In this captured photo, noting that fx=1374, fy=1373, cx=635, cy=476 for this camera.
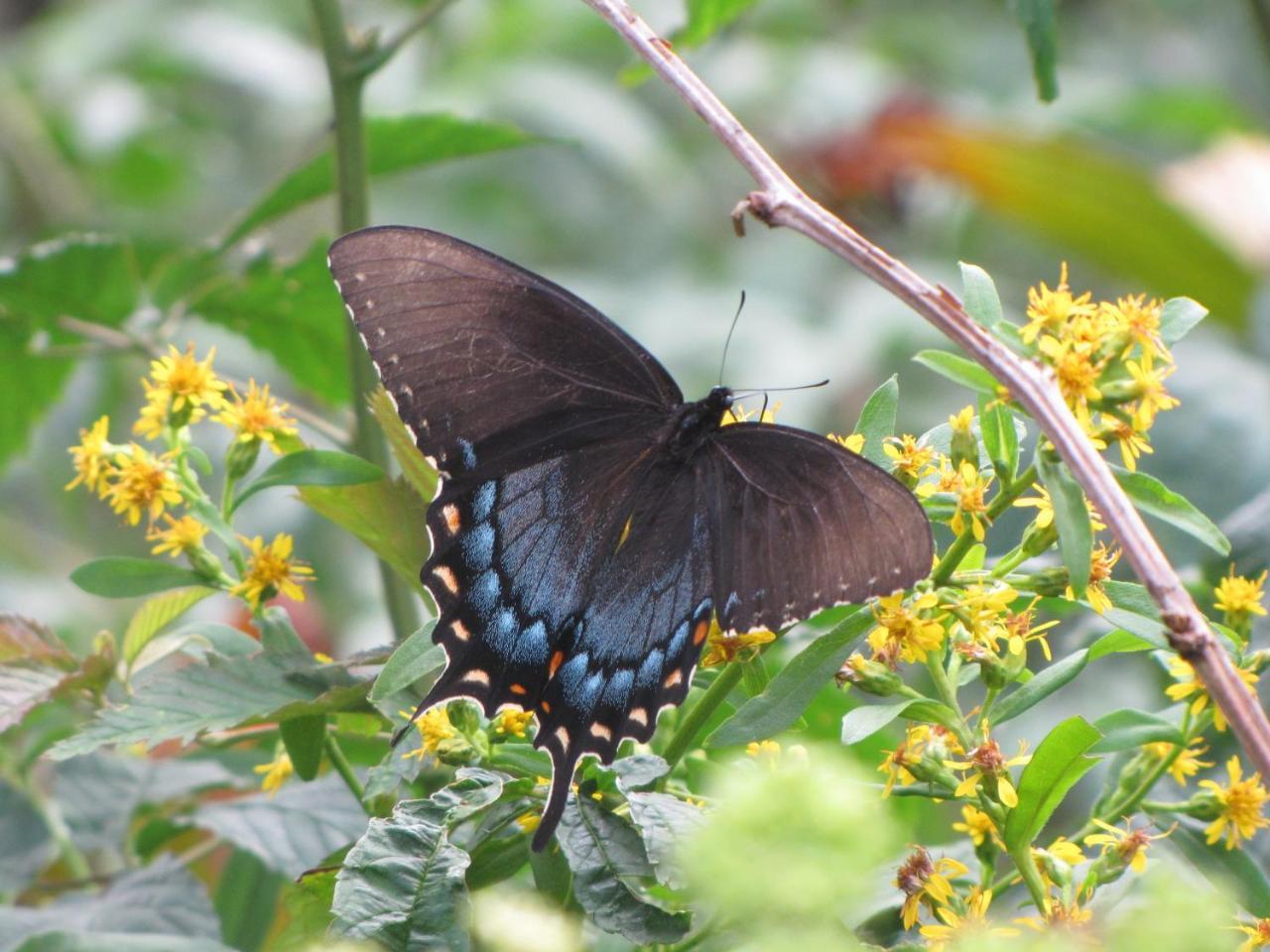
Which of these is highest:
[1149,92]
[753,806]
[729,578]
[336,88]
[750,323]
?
[1149,92]

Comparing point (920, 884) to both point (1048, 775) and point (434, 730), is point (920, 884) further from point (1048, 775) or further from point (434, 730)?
point (434, 730)

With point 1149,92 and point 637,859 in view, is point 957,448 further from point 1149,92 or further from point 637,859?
point 1149,92

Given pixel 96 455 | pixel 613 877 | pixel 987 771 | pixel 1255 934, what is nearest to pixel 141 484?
pixel 96 455

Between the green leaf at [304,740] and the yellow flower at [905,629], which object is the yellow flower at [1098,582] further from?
the green leaf at [304,740]

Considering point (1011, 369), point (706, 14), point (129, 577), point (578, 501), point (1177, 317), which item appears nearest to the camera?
point (1011, 369)

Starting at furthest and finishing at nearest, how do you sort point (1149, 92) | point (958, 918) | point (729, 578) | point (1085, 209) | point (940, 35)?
1. point (940, 35)
2. point (1149, 92)
3. point (1085, 209)
4. point (729, 578)
5. point (958, 918)

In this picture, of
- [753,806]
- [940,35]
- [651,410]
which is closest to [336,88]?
[651,410]
